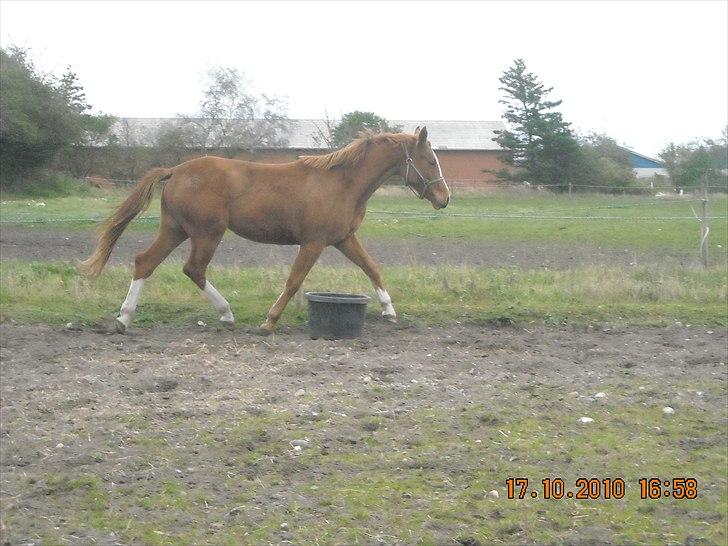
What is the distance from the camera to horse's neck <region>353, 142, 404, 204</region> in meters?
9.60

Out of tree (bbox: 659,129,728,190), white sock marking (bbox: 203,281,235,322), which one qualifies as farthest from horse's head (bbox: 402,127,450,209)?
tree (bbox: 659,129,728,190)

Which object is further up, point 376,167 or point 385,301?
point 376,167

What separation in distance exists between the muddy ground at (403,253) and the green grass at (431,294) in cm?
190

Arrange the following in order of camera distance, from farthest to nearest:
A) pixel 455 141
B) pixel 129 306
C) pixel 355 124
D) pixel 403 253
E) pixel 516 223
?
pixel 455 141
pixel 355 124
pixel 516 223
pixel 403 253
pixel 129 306

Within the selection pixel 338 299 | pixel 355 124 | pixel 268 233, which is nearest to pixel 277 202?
pixel 268 233

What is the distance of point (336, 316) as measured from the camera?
8.95 meters

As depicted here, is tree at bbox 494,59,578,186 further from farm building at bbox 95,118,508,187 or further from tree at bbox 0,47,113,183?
tree at bbox 0,47,113,183

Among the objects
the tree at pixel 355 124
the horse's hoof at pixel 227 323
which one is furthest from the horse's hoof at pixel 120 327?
the tree at pixel 355 124

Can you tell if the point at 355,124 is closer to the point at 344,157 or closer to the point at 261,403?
→ the point at 344,157

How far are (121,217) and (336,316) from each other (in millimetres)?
2838

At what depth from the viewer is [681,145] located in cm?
4859

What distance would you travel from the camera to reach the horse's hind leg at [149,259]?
369 inches

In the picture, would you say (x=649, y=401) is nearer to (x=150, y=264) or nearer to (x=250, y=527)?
(x=250, y=527)

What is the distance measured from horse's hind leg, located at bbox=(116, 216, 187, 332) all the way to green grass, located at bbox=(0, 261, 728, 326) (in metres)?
0.39
